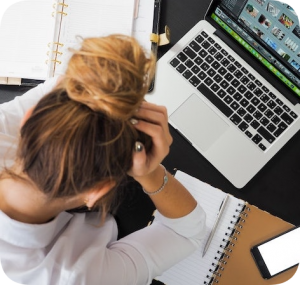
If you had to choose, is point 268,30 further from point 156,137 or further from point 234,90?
point 156,137

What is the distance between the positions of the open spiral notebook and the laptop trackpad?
94 mm

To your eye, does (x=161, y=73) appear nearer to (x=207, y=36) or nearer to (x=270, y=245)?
(x=207, y=36)

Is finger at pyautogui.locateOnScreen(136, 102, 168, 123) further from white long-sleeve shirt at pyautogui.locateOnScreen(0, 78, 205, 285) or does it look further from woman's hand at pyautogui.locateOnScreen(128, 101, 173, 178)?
white long-sleeve shirt at pyautogui.locateOnScreen(0, 78, 205, 285)

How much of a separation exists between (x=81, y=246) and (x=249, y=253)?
0.37m

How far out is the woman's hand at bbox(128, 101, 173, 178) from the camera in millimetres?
468

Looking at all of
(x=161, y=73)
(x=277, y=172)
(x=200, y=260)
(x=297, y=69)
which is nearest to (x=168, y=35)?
(x=161, y=73)

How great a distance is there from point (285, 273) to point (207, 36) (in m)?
0.57

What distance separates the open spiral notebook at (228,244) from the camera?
745 mm

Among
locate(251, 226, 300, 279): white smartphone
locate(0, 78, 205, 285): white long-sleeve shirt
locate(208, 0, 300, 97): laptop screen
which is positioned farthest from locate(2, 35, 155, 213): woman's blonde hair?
locate(251, 226, 300, 279): white smartphone

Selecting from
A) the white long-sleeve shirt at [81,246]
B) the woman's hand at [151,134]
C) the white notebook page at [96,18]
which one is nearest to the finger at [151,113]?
the woman's hand at [151,134]

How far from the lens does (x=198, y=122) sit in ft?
2.64

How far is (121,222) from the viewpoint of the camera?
0.78 m

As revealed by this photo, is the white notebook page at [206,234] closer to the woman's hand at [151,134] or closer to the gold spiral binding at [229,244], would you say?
the gold spiral binding at [229,244]

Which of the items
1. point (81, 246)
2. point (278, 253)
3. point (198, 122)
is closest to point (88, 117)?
point (81, 246)
